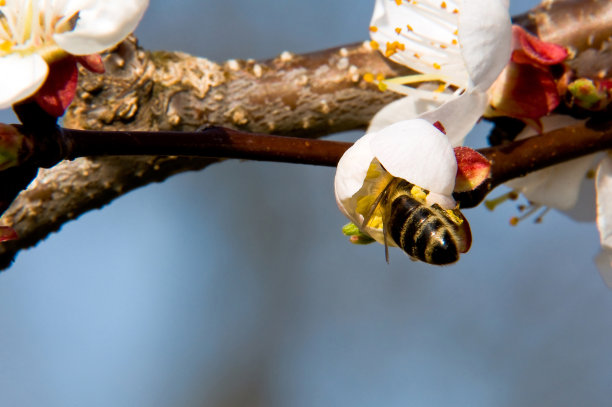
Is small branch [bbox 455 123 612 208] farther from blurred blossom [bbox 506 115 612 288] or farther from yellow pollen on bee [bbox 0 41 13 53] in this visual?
yellow pollen on bee [bbox 0 41 13 53]

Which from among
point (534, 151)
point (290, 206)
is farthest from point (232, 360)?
point (534, 151)

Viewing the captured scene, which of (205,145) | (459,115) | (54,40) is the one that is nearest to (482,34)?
(459,115)

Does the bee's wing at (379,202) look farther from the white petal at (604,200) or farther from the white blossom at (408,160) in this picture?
the white petal at (604,200)

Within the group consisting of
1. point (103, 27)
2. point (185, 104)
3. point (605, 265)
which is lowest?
point (605, 265)

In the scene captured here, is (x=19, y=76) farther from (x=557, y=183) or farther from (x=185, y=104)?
(x=557, y=183)

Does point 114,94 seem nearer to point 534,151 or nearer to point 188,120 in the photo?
point 188,120

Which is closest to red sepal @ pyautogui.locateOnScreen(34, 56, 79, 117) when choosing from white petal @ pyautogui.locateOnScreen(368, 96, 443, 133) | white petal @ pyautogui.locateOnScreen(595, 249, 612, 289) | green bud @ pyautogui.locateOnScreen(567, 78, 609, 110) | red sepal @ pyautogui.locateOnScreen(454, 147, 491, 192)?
red sepal @ pyautogui.locateOnScreen(454, 147, 491, 192)

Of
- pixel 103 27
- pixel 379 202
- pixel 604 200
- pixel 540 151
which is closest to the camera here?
pixel 103 27
